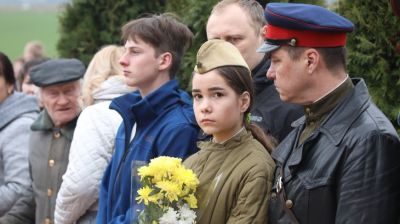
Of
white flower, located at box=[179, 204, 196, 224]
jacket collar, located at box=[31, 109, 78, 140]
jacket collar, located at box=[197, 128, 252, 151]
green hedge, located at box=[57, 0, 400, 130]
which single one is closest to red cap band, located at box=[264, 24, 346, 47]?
A: jacket collar, located at box=[197, 128, 252, 151]

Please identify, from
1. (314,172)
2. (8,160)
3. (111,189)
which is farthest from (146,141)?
(8,160)

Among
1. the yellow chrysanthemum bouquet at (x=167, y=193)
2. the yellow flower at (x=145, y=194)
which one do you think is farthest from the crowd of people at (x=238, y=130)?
the yellow flower at (x=145, y=194)

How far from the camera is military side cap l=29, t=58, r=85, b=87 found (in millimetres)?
5656

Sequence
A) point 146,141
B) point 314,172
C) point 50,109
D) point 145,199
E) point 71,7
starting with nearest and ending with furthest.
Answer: point 314,172 → point 145,199 → point 146,141 → point 50,109 → point 71,7

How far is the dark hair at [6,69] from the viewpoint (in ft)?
20.2

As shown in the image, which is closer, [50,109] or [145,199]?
[145,199]

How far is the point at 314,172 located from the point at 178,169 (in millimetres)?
669

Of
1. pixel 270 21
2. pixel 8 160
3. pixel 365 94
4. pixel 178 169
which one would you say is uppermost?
pixel 270 21

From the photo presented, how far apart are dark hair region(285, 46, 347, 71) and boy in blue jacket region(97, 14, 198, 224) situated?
1.08 meters

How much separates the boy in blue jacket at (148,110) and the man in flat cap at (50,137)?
1025mm

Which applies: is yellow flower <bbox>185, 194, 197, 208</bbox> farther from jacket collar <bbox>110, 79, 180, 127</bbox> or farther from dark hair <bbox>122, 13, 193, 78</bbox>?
dark hair <bbox>122, 13, 193, 78</bbox>

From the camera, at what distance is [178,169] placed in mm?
3590

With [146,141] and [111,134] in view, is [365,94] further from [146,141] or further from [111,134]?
[111,134]

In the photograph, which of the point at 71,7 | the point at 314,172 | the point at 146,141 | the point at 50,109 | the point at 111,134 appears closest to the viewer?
the point at 314,172
